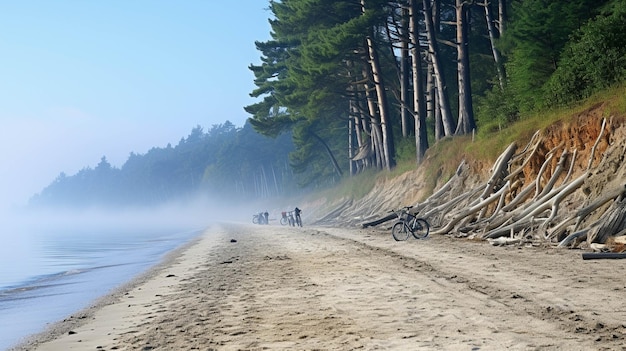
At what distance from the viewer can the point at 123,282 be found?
1703 centimetres

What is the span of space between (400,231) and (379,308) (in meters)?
12.8

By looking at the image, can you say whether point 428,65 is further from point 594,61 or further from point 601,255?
point 601,255

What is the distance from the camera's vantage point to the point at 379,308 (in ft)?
29.3

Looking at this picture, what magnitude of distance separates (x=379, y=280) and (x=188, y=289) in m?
3.56

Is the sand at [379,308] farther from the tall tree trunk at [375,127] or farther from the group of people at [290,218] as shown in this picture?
the tall tree trunk at [375,127]

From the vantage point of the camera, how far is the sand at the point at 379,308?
707cm

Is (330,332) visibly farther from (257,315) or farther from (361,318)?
(257,315)

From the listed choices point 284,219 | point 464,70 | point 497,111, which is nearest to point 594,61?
point 497,111

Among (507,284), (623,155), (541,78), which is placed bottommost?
(507,284)

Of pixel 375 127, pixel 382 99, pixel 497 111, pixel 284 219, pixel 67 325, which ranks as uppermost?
pixel 382 99

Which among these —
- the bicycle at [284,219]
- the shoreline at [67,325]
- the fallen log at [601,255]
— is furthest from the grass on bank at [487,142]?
the shoreline at [67,325]

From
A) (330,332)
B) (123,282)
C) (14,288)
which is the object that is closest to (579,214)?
(330,332)

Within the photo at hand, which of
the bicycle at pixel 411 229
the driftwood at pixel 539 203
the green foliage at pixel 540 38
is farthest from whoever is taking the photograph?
the green foliage at pixel 540 38

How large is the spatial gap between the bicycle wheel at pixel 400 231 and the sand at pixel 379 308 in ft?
18.8
